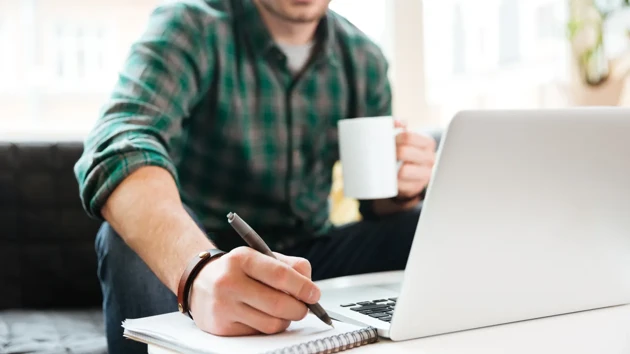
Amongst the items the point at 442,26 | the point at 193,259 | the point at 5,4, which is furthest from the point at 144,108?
the point at 442,26

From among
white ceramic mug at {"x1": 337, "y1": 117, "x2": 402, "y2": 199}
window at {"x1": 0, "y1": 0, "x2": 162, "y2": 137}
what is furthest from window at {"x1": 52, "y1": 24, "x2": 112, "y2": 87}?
white ceramic mug at {"x1": 337, "y1": 117, "x2": 402, "y2": 199}

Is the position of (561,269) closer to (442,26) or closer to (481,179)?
(481,179)

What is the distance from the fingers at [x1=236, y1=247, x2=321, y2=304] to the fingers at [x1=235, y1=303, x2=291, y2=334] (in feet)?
0.09

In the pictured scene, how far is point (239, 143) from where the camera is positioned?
4.58 ft

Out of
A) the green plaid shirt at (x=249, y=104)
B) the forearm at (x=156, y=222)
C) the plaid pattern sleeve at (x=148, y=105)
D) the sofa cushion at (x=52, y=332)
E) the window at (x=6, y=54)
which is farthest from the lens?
the window at (x=6, y=54)

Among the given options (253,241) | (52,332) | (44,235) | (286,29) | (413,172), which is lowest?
(52,332)

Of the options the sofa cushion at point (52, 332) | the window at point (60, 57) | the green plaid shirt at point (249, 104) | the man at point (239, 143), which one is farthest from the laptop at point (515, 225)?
the window at point (60, 57)

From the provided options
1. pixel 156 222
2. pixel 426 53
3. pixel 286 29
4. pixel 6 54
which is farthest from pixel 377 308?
pixel 426 53

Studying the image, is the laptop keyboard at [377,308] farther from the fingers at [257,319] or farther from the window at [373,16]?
the window at [373,16]

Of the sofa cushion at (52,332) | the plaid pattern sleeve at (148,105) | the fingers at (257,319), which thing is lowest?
the sofa cushion at (52,332)

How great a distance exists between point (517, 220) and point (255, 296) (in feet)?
0.81

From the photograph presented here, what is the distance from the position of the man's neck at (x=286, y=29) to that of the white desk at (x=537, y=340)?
89 cm

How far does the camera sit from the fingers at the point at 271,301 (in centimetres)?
66

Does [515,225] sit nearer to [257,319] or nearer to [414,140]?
[257,319]
